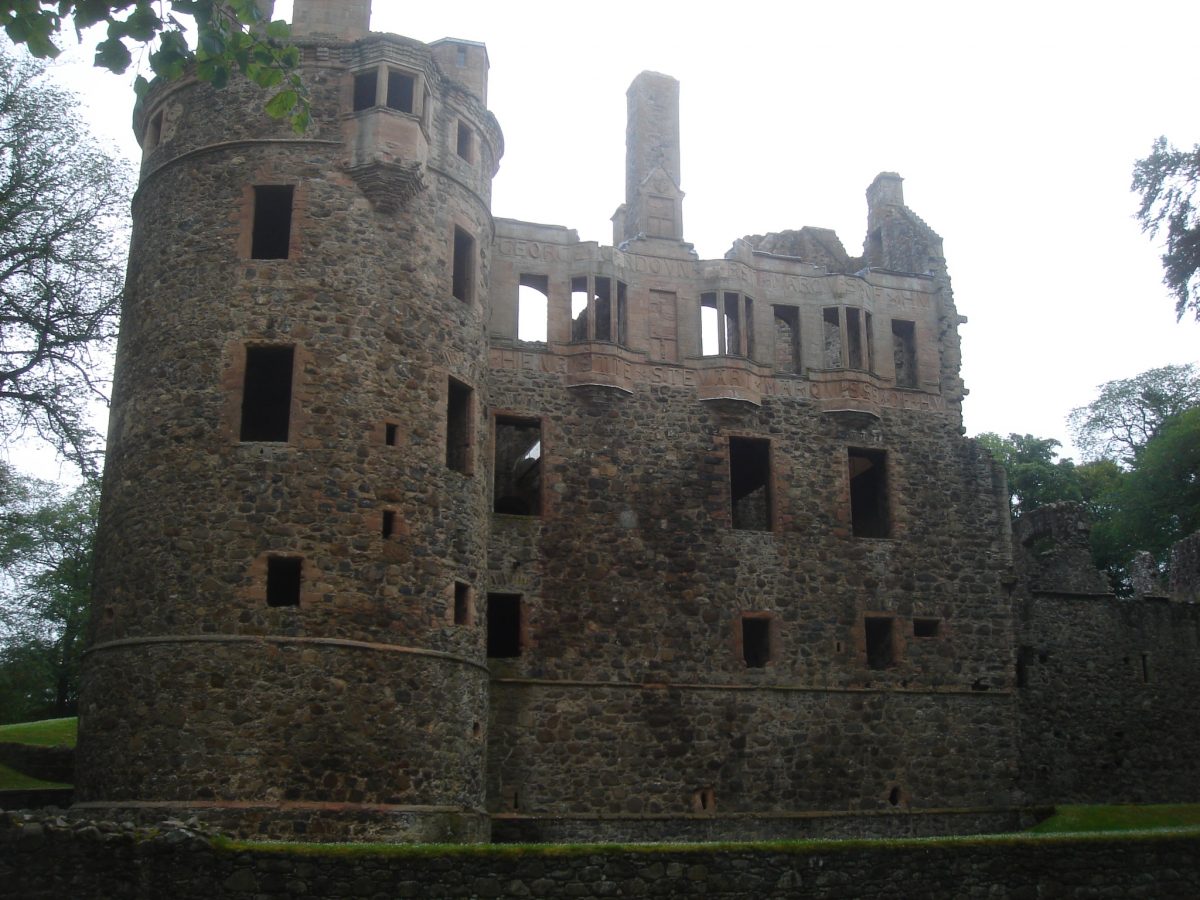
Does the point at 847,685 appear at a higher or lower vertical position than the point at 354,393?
lower

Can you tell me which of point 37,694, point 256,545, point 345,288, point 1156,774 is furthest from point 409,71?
point 37,694

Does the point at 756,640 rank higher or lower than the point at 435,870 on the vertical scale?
higher

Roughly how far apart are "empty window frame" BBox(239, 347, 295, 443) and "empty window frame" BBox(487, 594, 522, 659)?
495 centimetres

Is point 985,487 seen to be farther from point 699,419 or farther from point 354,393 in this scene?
point 354,393

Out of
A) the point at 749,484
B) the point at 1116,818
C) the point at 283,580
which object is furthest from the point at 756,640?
the point at 283,580

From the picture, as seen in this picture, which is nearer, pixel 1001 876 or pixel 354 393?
pixel 1001 876

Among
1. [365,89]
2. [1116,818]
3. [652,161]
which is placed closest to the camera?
[365,89]

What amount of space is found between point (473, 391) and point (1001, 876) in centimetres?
1096

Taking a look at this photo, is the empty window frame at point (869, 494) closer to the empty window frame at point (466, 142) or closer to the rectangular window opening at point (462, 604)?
the rectangular window opening at point (462, 604)

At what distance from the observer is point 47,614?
4322cm

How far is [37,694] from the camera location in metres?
44.0

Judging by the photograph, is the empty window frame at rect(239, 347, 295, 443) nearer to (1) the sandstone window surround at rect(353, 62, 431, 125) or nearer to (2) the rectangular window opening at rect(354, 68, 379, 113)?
(2) the rectangular window opening at rect(354, 68, 379, 113)

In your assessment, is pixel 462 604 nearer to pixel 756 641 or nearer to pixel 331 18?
pixel 756 641

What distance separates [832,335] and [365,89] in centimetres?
1303
